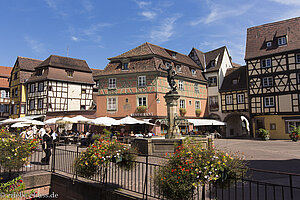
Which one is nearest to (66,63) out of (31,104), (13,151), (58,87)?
(58,87)

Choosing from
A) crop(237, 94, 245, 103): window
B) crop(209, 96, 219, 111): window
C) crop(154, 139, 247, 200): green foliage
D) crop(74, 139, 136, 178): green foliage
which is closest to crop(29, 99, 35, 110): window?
crop(209, 96, 219, 111): window

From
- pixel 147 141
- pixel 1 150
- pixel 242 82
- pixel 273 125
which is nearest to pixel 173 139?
pixel 147 141

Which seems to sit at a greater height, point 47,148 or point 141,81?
point 141,81

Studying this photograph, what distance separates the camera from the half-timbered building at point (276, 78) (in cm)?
2803

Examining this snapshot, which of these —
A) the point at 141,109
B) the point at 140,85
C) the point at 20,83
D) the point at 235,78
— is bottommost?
the point at 141,109

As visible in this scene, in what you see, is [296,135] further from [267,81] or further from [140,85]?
[140,85]

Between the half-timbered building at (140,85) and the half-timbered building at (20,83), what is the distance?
15.6 metres

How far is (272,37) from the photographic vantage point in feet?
102

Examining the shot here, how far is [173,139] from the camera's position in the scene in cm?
1309

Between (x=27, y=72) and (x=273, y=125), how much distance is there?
3714 cm

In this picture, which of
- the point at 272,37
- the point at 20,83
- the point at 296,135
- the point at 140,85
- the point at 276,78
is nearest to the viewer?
the point at 296,135

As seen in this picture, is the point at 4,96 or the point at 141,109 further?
the point at 4,96

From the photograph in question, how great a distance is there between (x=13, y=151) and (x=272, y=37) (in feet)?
106

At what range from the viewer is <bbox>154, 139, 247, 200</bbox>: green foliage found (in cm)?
468
